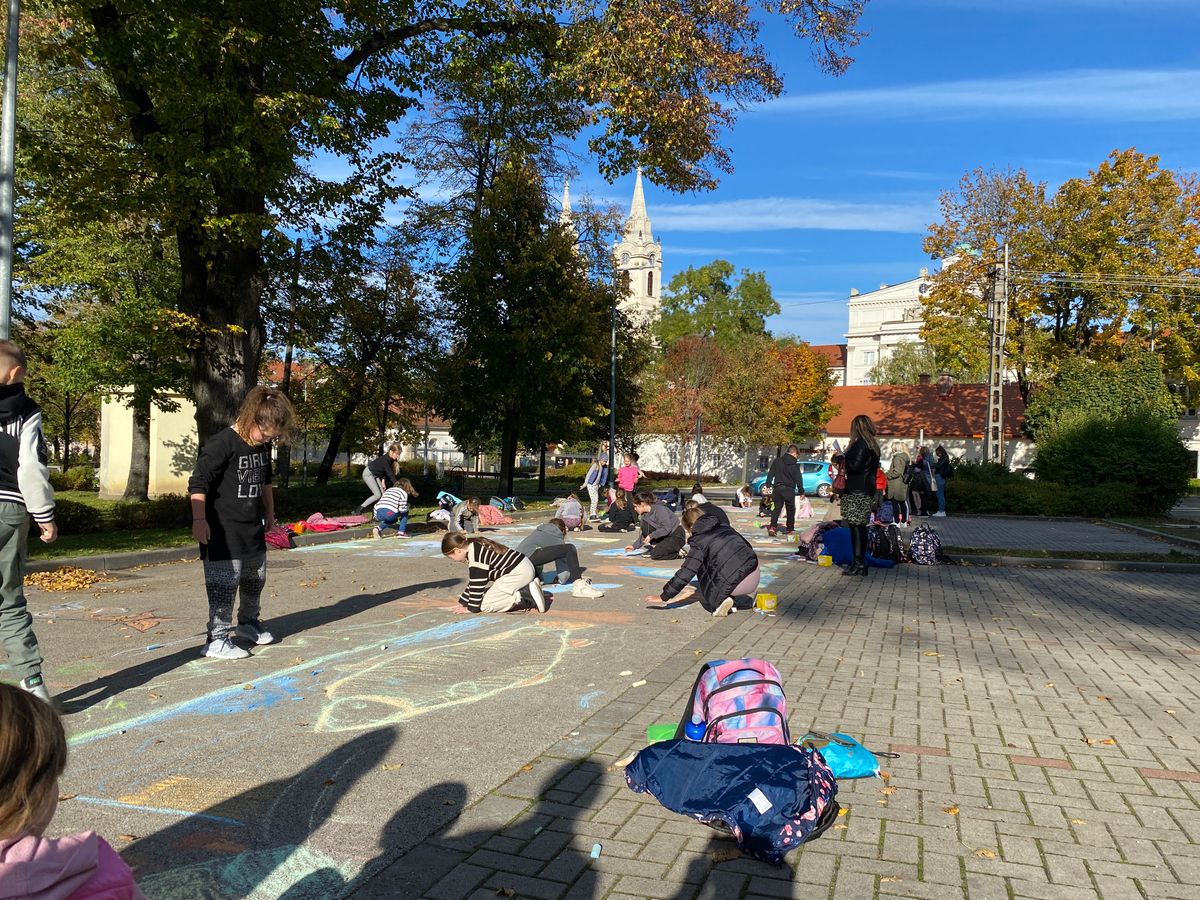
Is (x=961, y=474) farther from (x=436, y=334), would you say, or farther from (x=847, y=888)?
(x=847, y=888)

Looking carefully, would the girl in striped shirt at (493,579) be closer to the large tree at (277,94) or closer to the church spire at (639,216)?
the large tree at (277,94)

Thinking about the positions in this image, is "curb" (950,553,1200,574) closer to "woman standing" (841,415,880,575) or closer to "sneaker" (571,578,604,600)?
"woman standing" (841,415,880,575)

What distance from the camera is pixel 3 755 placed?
5.53ft

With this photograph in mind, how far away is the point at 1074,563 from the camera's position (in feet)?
45.2

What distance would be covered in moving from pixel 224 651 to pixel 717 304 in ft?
257

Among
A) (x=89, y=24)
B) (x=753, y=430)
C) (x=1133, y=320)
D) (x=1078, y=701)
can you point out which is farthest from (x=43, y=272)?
(x=1133, y=320)

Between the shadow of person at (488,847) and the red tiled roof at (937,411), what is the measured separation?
5108 centimetres

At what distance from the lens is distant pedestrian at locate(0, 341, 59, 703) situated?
4785 mm

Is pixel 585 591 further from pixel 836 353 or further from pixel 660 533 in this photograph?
pixel 836 353

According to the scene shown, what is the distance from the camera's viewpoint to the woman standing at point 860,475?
461 inches

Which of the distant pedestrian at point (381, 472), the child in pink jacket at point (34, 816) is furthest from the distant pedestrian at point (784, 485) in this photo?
the child in pink jacket at point (34, 816)

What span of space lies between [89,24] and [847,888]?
51.2 ft

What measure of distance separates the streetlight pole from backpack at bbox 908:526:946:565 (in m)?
12.6

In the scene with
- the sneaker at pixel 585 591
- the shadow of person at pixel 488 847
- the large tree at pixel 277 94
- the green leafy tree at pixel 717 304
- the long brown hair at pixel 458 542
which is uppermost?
the green leafy tree at pixel 717 304
